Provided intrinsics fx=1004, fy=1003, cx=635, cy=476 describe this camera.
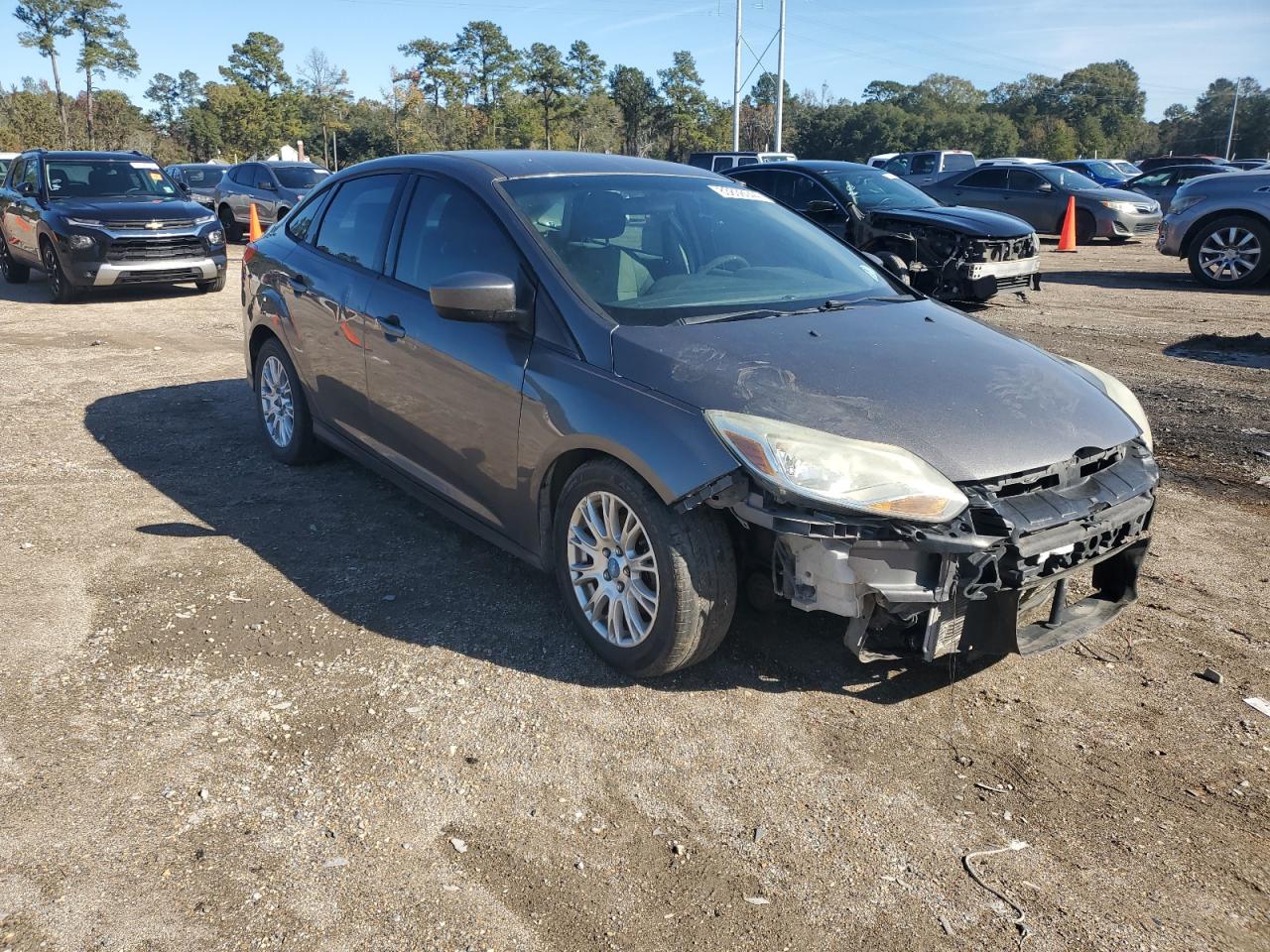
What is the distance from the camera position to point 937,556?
2934 millimetres

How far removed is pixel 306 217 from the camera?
557 centimetres

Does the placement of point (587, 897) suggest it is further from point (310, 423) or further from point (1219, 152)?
point (1219, 152)

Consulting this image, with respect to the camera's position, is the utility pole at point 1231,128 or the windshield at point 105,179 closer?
the windshield at point 105,179

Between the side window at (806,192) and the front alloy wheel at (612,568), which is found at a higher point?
the side window at (806,192)

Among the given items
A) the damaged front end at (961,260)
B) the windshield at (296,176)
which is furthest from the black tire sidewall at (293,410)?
the windshield at (296,176)

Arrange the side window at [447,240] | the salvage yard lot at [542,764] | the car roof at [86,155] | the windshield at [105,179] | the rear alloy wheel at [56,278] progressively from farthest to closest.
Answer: the car roof at [86,155] < the windshield at [105,179] < the rear alloy wheel at [56,278] < the side window at [447,240] < the salvage yard lot at [542,764]

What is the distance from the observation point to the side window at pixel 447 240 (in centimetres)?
399

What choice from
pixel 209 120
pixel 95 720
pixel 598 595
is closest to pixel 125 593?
pixel 95 720

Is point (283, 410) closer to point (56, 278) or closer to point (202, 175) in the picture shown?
point (56, 278)

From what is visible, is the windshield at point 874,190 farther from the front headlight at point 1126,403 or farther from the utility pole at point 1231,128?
the utility pole at point 1231,128

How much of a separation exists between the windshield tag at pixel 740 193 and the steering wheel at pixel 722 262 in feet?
1.91

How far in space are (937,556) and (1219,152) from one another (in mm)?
95550

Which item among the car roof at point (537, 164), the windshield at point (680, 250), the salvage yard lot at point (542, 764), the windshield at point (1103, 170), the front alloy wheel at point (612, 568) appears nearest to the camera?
the salvage yard lot at point (542, 764)

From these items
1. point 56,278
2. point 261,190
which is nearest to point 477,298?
point 56,278
